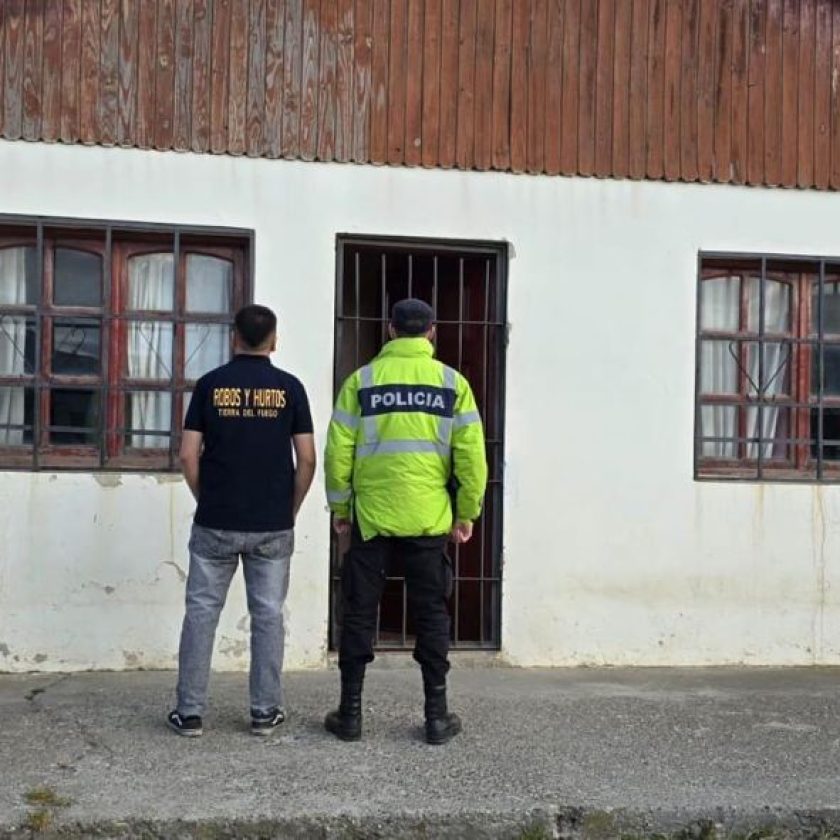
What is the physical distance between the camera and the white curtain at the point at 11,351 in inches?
259

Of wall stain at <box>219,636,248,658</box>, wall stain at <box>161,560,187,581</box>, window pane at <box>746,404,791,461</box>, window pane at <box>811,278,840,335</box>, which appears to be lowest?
wall stain at <box>219,636,248,658</box>

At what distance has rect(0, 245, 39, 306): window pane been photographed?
260 inches

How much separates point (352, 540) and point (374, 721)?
36.5 inches

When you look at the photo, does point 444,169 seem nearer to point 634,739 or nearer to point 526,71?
point 526,71

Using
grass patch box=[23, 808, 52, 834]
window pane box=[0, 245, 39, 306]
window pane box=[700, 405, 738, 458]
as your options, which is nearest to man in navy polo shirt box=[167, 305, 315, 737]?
grass patch box=[23, 808, 52, 834]

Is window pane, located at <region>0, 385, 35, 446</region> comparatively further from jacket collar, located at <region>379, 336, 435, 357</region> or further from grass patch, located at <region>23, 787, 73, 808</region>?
grass patch, located at <region>23, 787, 73, 808</region>

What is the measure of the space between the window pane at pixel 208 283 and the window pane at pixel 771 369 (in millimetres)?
3007

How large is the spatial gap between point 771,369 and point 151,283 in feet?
11.7

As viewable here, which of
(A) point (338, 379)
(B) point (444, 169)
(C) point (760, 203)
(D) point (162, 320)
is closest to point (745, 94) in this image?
(C) point (760, 203)

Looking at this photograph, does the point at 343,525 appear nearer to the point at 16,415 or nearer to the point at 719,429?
the point at 16,415

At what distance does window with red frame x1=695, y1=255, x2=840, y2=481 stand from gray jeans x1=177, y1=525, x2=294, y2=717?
2.95 meters

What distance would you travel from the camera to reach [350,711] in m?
5.25

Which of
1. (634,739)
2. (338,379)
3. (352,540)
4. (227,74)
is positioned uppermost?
(227,74)

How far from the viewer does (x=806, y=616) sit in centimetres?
712
